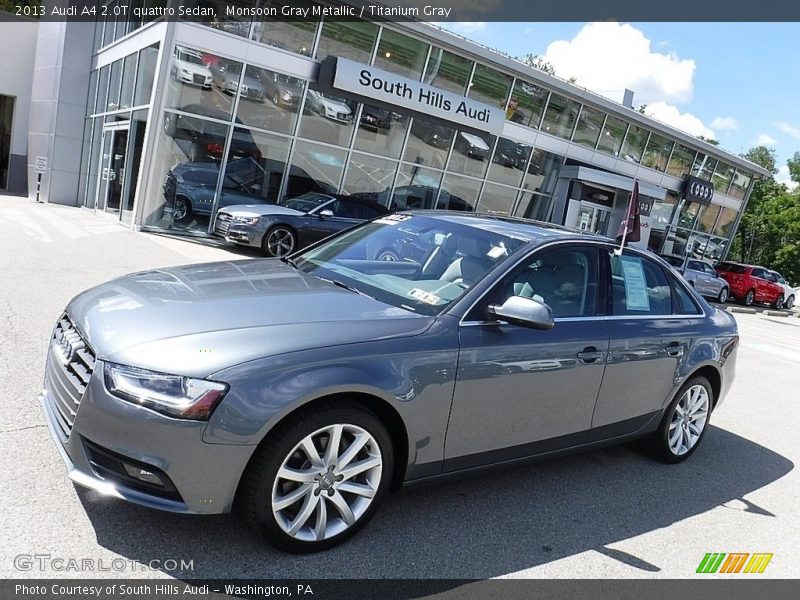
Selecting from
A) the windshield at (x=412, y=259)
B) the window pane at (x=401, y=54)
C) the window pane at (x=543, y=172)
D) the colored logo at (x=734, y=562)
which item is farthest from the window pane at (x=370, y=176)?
the colored logo at (x=734, y=562)

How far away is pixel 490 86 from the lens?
809 inches

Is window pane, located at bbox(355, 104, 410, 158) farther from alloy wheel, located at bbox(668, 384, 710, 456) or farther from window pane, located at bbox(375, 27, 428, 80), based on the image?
alloy wheel, located at bbox(668, 384, 710, 456)

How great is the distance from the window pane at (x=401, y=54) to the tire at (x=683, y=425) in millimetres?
14915

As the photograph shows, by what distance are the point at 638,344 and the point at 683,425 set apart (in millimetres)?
1151

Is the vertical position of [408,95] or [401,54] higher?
[401,54]

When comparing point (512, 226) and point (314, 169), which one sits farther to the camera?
point (314, 169)

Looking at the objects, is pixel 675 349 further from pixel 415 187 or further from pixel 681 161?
pixel 681 161

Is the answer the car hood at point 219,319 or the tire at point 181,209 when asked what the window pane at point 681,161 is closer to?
the tire at point 181,209

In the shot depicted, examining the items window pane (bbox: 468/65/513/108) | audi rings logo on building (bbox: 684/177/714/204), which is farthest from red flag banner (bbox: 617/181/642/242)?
audi rings logo on building (bbox: 684/177/714/204)

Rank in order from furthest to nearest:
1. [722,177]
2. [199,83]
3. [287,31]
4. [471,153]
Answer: [722,177] < [471,153] < [287,31] < [199,83]

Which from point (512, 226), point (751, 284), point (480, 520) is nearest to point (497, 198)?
point (751, 284)

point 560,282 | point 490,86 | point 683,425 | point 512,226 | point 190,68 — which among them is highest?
point 490,86

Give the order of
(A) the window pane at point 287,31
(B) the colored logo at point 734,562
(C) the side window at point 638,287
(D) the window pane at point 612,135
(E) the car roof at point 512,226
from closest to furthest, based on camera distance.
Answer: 1. (B) the colored logo at point 734,562
2. (E) the car roof at point 512,226
3. (C) the side window at point 638,287
4. (A) the window pane at point 287,31
5. (D) the window pane at point 612,135

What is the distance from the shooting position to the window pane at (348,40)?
16547mm
